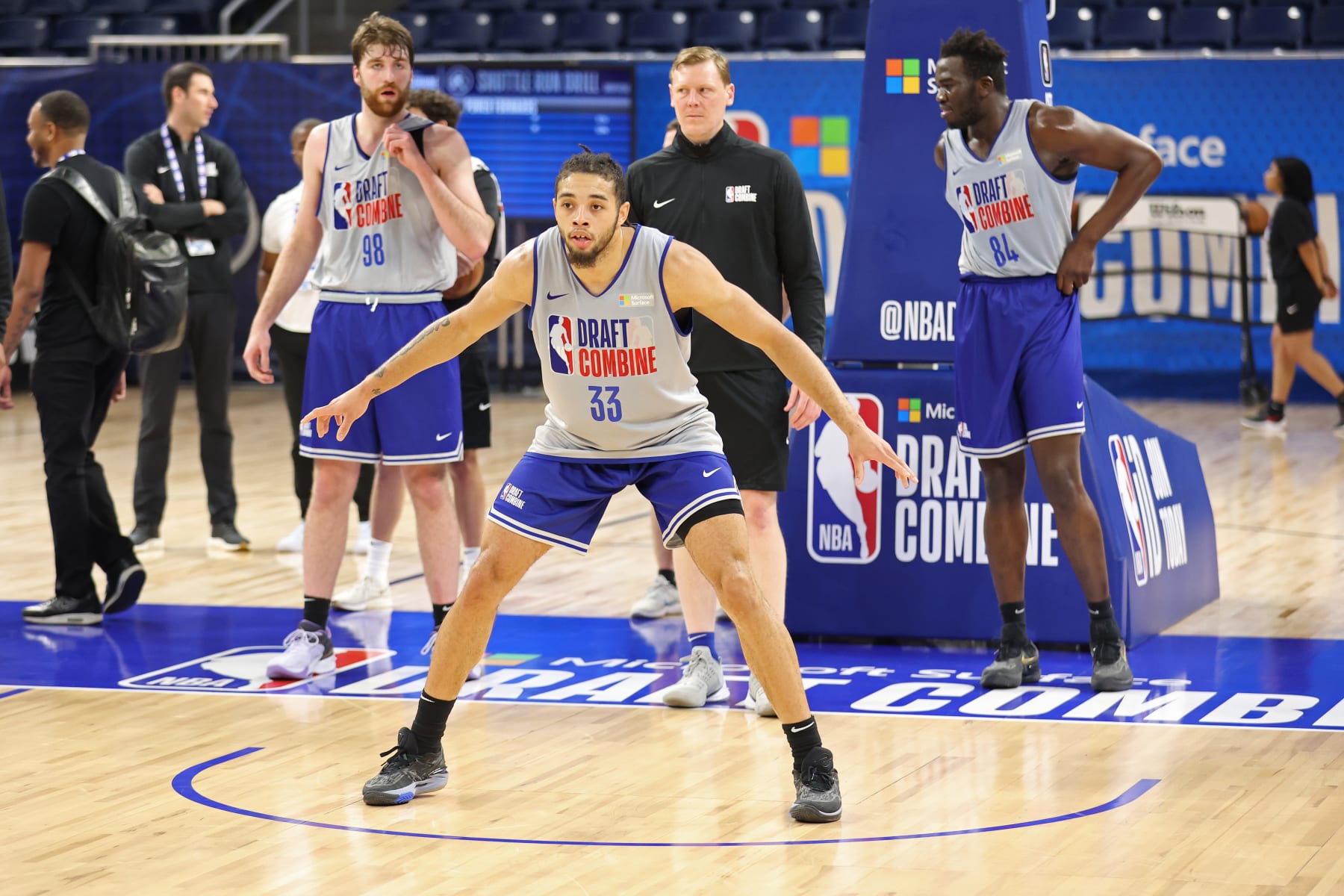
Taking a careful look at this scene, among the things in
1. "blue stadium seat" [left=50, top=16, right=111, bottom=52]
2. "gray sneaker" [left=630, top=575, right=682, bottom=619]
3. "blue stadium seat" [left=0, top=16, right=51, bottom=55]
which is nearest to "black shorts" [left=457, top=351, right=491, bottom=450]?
Answer: "gray sneaker" [left=630, top=575, right=682, bottom=619]

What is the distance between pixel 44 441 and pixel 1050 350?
3702mm

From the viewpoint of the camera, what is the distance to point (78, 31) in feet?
59.4

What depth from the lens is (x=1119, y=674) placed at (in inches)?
223

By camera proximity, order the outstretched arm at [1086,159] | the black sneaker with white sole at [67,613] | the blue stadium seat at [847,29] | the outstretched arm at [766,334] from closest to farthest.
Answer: the outstretched arm at [766,334] → the outstretched arm at [1086,159] → the black sneaker with white sole at [67,613] → the blue stadium seat at [847,29]

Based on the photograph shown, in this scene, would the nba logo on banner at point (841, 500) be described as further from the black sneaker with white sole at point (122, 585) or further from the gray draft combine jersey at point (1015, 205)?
the black sneaker with white sole at point (122, 585)

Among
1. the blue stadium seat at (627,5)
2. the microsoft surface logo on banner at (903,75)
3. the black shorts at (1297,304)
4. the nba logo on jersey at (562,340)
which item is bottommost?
the black shorts at (1297,304)

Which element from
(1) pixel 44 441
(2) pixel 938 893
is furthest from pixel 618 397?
(1) pixel 44 441

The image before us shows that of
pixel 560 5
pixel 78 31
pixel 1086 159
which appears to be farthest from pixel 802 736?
pixel 78 31

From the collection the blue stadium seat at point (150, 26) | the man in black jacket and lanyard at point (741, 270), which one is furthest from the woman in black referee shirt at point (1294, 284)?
the blue stadium seat at point (150, 26)

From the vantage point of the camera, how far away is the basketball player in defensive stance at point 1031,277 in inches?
223

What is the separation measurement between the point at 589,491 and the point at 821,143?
460 inches

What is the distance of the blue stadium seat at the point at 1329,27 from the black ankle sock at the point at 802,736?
13307 millimetres

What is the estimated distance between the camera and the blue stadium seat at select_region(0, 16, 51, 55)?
18031mm

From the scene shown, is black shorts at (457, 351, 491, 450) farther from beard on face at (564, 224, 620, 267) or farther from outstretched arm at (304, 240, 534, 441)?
beard on face at (564, 224, 620, 267)
